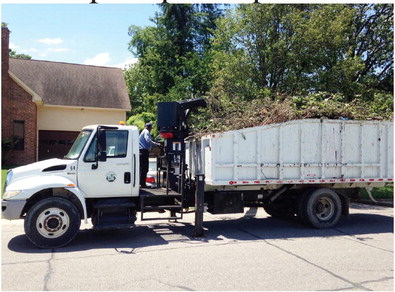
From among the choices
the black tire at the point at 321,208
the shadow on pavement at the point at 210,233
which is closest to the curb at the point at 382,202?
the shadow on pavement at the point at 210,233

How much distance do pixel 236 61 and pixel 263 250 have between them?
8.73 metres

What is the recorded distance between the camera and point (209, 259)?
634cm

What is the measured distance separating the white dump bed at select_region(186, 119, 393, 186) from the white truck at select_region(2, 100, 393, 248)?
23mm

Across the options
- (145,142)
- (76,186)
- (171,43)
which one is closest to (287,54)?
(145,142)

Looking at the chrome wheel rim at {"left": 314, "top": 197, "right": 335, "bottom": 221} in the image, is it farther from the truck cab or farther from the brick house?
the brick house

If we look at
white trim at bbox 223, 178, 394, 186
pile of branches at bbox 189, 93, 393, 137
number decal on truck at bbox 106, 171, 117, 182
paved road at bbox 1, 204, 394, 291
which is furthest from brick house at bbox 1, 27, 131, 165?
white trim at bbox 223, 178, 394, 186

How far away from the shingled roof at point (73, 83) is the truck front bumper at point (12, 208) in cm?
1678

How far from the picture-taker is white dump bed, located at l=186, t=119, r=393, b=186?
8.19 metres

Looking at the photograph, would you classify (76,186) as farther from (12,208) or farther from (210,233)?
(210,233)

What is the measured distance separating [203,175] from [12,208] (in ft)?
12.0

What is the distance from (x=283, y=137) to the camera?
28.0ft

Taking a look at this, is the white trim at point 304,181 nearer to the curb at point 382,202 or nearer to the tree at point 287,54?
the curb at point 382,202

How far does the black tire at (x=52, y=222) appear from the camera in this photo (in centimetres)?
691

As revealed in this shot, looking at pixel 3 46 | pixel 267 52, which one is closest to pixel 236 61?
pixel 267 52
